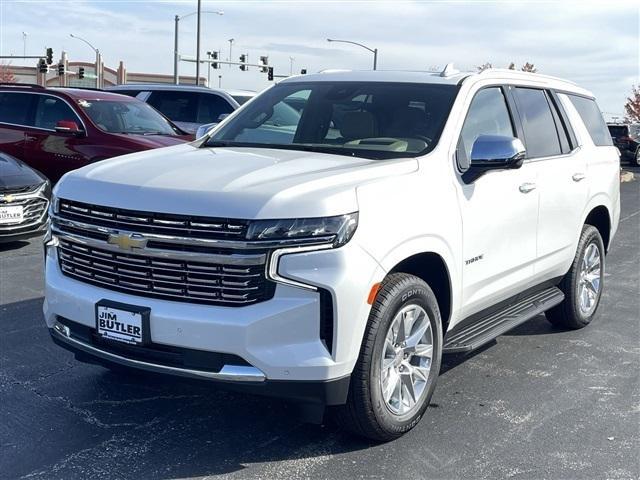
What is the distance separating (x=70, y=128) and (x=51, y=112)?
0.80m

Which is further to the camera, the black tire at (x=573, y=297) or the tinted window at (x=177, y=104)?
the tinted window at (x=177, y=104)

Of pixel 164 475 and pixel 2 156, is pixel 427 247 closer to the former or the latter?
pixel 164 475

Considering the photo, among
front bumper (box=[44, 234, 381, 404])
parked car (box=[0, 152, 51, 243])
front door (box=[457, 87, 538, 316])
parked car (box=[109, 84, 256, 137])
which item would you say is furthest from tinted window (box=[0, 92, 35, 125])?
front bumper (box=[44, 234, 381, 404])

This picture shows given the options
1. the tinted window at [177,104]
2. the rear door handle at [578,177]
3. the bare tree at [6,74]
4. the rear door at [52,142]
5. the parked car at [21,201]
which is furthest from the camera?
the bare tree at [6,74]

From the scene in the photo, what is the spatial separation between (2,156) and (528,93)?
6.50m

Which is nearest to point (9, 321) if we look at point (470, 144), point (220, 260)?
point (220, 260)

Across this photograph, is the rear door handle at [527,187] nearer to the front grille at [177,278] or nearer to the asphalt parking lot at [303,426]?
the asphalt parking lot at [303,426]

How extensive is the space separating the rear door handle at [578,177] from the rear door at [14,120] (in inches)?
324

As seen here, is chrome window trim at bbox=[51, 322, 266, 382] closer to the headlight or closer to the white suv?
the white suv

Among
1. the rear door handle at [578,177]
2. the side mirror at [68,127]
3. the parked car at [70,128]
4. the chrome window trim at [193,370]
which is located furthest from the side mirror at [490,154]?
the side mirror at [68,127]

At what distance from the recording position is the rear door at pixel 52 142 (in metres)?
11.3

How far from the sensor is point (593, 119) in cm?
687

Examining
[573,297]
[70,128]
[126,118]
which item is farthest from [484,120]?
[126,118]

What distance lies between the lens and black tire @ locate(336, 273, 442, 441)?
3818mm
